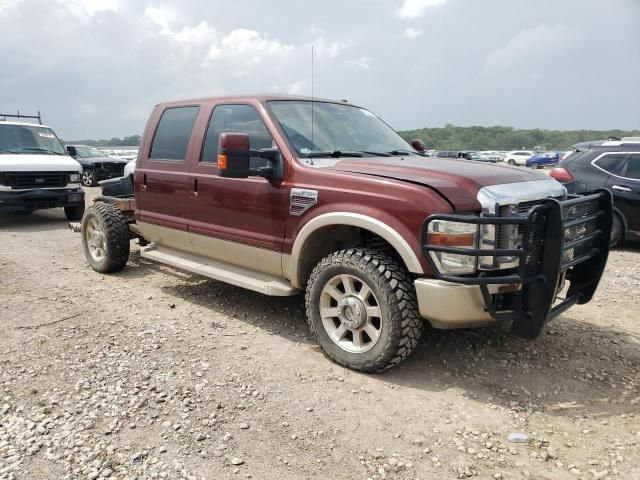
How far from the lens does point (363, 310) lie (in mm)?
3584

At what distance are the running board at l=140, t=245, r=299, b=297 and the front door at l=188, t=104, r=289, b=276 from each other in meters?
0.09

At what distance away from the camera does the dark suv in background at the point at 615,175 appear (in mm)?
7637

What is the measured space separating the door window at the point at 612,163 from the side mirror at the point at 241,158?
20.0 feet

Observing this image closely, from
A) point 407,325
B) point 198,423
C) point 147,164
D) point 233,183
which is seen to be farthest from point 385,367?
point 147,164

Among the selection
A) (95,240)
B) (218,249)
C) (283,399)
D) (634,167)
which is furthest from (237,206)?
(634,167)

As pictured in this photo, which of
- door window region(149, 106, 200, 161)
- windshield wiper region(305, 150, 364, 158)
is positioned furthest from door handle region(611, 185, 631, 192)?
door window region(149, 106, 200, 161)

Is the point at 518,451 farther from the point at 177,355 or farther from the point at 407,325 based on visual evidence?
the point at 177,355

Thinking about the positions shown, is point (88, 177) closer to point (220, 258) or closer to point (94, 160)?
point (94, 160)

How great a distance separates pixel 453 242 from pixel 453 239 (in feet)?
0.06

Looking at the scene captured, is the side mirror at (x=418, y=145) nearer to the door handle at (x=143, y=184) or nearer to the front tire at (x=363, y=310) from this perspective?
the front tire at (x=363, y=310)

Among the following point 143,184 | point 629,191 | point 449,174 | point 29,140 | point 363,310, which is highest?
point 29,140

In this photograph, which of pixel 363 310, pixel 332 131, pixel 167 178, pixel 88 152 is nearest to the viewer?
pixel 363 310

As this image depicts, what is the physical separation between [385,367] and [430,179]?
4.18ft

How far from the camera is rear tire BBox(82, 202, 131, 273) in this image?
5.93 meters
